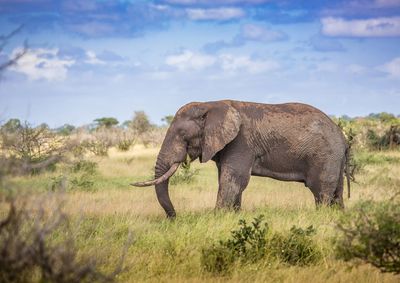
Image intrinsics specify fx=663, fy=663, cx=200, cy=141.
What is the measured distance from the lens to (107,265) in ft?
23.6

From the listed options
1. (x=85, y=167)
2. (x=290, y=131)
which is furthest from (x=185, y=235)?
(x=85, y=167)

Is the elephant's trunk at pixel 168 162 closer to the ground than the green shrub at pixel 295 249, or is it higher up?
higher up

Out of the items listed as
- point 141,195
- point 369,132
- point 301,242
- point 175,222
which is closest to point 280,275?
point 301,242

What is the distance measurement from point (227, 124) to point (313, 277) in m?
4.56

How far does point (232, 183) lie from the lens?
36.3 feet

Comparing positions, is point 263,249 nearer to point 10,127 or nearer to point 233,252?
point 233,252

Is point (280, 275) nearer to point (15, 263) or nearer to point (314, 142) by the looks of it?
point (15, 263)

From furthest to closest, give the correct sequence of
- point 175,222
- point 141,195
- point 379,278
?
point 141,195 < point 175,222 < point 379,278

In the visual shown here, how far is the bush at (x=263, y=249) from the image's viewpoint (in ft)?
23.9

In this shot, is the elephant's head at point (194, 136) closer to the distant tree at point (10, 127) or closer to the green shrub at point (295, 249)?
the distant tree at point (10, 127)

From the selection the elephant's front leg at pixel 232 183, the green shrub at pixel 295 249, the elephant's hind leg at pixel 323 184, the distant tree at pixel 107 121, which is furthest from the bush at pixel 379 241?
the distant tree at pixel 107 121

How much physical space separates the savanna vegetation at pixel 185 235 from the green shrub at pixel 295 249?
0.04 ft

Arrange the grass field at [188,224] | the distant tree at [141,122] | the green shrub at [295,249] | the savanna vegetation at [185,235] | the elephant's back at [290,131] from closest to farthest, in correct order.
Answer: the savanna vegetation at [185,235]
the grass field at [188,224]
the green shrub at [295,249]
the elephant's back at [290,131]
the distant tree at [141,122]

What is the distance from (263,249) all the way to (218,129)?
367 centimetres
